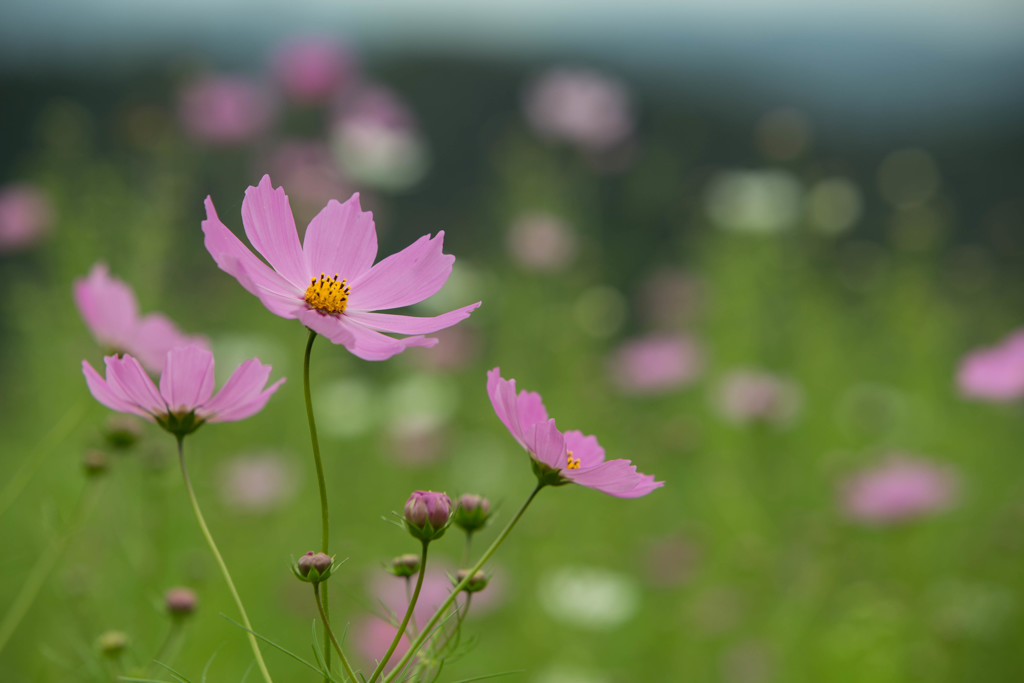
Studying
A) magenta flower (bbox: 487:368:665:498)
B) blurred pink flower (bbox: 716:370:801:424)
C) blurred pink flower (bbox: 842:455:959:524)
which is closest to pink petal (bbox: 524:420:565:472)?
magenta flower (bbox: 487:368:665:498)

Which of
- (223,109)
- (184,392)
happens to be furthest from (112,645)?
(223,109)

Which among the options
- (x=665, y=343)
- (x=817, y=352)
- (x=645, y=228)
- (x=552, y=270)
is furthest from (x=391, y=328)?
(x=645, y=228)

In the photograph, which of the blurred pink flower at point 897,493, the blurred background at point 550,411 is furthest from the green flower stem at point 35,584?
the blurred pink flower at point 897,493

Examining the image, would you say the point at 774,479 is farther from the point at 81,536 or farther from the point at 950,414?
the point at 81,536

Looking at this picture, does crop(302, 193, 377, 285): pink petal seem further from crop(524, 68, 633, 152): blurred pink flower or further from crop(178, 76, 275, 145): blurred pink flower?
crop(524, 68, 633, 152): blurred pink flower

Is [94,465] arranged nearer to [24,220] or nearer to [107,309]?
[107,309]
